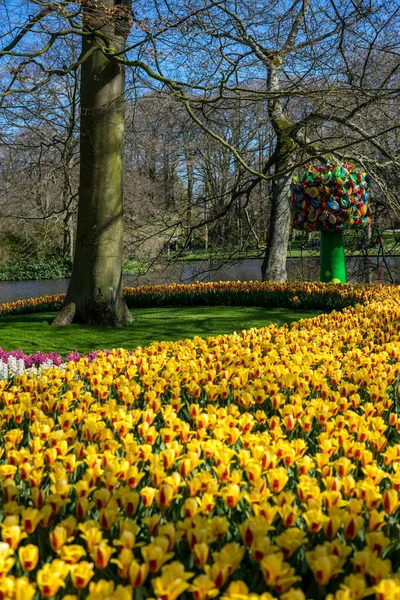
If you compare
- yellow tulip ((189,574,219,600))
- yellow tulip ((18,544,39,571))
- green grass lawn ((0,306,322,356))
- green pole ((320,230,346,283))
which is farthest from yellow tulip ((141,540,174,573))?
green pole ((320,230,346,283))

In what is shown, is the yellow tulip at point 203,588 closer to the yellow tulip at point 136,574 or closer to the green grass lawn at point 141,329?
the yellow tulip at point 136,574

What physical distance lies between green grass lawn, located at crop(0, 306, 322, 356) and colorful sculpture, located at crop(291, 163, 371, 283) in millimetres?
2292

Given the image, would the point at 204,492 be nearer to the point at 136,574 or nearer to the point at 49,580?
the point at 136,574

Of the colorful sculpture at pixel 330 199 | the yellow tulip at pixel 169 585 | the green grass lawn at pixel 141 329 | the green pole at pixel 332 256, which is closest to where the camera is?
the yellow tulip at pixel 169 585

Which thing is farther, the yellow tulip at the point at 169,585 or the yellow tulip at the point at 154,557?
the yellow tulip at the point at 154,557

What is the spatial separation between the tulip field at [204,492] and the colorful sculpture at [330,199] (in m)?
8.23

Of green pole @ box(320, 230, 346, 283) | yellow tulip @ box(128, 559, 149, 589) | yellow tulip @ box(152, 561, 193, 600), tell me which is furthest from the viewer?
green pole @ box(320, 230, 346, 283)

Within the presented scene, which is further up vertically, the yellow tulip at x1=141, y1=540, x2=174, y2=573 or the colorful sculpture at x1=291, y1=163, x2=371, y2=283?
the colorful sculpture at x1=291, y1=163, x2=371, y2=283

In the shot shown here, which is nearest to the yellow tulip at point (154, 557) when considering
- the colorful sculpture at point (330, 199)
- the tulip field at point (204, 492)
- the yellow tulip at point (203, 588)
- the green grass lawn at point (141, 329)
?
the tulip field at point (204, 492)

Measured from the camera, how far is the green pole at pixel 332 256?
12.2 metres

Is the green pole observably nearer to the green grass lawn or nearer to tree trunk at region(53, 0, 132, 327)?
the green grass lawn

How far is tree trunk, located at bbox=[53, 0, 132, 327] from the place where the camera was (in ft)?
28.7

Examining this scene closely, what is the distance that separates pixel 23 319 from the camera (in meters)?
10.1

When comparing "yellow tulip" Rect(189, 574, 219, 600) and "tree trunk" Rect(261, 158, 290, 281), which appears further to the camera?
"tree trunk" Rect(261, 158, 290, 281)
